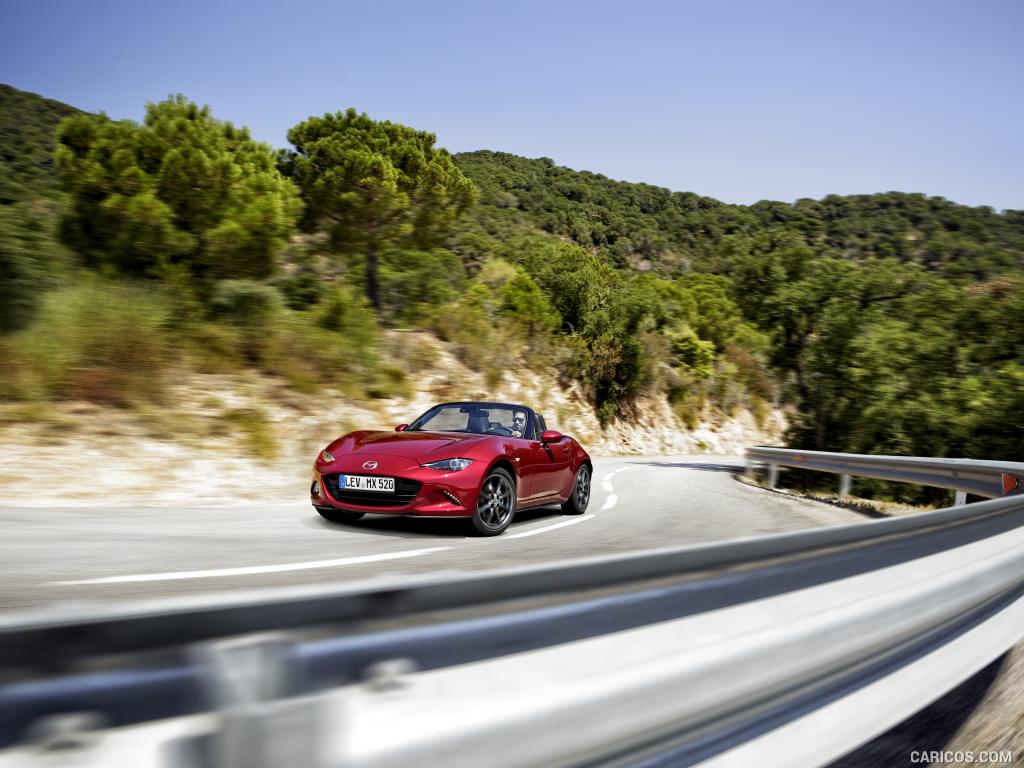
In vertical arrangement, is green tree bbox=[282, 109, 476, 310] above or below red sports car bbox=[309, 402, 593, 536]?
above

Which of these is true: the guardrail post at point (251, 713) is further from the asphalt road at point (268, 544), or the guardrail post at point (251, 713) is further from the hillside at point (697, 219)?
the hillside at point (697, 219)

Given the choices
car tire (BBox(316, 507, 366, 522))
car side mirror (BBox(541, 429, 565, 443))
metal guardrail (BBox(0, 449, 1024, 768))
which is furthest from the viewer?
car side mirror (BBox(541, 429, 565, 443))

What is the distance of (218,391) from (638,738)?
41.8ft

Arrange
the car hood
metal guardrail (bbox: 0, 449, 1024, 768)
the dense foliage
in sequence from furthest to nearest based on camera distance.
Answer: the dense foliage < the car hood < metal guardrail (bbox: 0, 449, 1024, 768)

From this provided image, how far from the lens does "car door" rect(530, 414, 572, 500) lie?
8.84 meters

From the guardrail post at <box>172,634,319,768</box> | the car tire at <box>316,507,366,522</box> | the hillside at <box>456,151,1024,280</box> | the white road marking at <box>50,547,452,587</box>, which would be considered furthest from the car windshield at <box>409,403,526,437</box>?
Result: the hillside at <box>456,151,1024,280</box>

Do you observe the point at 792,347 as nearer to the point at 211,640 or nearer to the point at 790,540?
the point at 790,540

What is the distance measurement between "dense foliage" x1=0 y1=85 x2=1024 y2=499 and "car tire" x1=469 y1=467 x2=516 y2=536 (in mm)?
6395

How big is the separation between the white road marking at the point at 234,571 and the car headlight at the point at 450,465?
41.6 inches

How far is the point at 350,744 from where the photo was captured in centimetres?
132

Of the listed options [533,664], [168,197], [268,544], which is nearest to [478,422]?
[268,544]

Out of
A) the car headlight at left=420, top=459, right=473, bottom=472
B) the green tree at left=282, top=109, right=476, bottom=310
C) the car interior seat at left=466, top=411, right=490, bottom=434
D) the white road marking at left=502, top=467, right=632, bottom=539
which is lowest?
the white road marking at left=502, top=467, right=632, bottom=539

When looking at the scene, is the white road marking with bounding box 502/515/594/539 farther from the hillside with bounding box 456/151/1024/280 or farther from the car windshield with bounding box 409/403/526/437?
the hillside with bounding box 456/151/1024/280

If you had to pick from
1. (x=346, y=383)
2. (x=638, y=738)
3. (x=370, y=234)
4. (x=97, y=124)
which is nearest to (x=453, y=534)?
(x=638, y=738)
